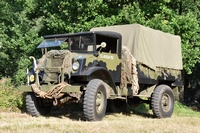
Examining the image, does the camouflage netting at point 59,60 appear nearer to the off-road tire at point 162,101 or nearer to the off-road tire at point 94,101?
the off-road tire at point 94,101

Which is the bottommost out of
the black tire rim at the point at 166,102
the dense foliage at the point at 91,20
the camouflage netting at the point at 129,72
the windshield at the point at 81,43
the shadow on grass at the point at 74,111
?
the shadow on grass at the point at 74,111

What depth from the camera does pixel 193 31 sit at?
16734 millimetres

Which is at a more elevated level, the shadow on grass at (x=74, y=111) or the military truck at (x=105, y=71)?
the military truck at (x=105, y=71)

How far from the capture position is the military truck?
32.5 ft

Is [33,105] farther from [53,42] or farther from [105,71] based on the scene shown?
[105,71]

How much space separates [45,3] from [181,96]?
30.5ft

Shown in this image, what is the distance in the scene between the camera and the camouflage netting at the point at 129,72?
11445 mm

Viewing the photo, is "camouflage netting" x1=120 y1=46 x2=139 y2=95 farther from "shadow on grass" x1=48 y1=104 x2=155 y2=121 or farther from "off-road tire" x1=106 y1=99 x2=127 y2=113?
"off-road tire" x1=106 y1=99 x2=127 y2=113

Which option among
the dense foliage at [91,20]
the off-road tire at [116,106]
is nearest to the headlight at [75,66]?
the off-road tire at [116,106]

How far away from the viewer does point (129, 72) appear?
11453 millimetres

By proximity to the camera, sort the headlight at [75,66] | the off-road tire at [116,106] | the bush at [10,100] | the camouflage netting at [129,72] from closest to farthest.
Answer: the headlight at [75,66]
the camouflage netting at [129,72]
the bush at [10,100]
the off-road tire at [116,106]

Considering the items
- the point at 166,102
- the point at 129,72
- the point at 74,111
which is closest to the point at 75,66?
the point at 129,72

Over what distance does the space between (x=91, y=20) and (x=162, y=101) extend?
593 centimetres

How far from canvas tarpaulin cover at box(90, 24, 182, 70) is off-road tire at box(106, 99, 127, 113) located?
215cm
